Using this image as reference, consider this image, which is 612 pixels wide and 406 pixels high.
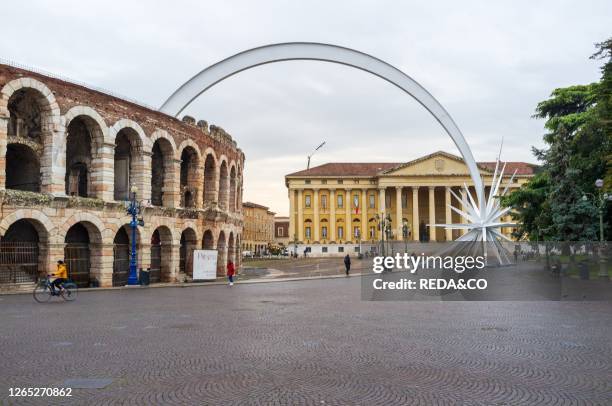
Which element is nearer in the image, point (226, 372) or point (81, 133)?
point (226, 372)

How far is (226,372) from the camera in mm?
9203

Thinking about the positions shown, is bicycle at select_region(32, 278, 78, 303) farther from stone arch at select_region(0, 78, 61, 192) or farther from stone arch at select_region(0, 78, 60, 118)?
stone arch at select_region(0, 78, 60, 118)

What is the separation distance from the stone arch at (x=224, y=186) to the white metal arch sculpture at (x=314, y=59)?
37.5ft

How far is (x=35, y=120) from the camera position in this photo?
29344mm

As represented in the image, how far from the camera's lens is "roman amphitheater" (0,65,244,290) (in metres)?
27.5

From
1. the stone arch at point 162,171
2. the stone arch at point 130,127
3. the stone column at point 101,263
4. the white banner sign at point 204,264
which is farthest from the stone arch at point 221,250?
the stone column at point 101,263

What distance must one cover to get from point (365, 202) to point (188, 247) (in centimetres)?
8111

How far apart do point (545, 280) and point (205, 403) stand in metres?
31.8

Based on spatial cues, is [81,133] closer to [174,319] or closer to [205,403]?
[174,319]

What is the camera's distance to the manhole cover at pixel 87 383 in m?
8.20

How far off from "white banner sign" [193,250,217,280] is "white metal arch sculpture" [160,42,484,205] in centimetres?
2126

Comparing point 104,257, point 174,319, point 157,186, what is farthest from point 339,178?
point 174,319

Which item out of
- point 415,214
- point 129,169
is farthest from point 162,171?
point 415,214

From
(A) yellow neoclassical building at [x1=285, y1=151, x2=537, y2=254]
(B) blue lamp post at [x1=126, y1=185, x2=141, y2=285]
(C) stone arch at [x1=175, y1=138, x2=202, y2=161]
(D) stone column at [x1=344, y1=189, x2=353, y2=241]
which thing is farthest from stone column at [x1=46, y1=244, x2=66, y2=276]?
(D) stone column at [x1=344, y1=189, x2=353, y2=241]
